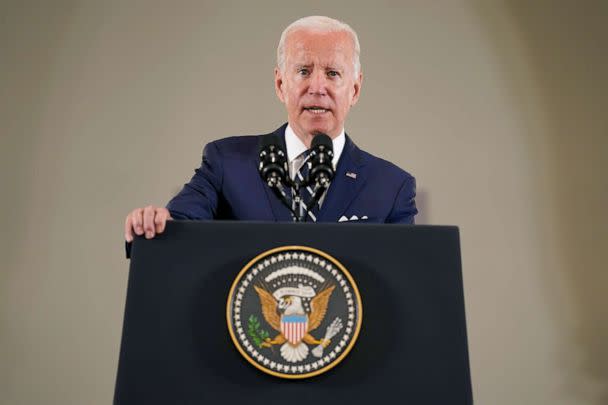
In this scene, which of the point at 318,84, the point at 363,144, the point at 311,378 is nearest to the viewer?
the point at 311,378

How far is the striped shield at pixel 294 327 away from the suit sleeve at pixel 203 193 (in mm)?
588

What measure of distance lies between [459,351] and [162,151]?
2.19m

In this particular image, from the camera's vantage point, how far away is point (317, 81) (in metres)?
2.00

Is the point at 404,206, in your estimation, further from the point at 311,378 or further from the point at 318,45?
the point at 311,378

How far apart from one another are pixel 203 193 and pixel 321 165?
565 mm

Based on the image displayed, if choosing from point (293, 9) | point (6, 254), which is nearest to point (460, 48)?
point (293, 9)

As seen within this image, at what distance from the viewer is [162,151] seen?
3141 millimetres

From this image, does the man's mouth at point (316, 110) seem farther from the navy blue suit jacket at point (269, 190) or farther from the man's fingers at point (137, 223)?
the man's fingers at point (137, 223)

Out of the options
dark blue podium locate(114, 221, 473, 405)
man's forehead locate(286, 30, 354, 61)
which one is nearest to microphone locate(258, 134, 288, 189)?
dark blue podium locate(114, 221, 473, 405)

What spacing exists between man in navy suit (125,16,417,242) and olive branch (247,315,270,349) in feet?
2.23

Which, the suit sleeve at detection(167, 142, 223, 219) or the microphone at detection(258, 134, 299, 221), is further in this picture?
the suit sleeve at detection(167, 142, 223, 219)

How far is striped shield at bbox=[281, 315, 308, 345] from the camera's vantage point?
3.82 ft

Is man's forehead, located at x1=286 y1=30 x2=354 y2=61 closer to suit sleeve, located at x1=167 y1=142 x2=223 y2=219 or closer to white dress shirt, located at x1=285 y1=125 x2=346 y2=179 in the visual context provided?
white dress shirt, located at x1=285 y1=125 x2=346 y2=179

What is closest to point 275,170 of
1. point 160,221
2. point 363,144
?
point 160,221
